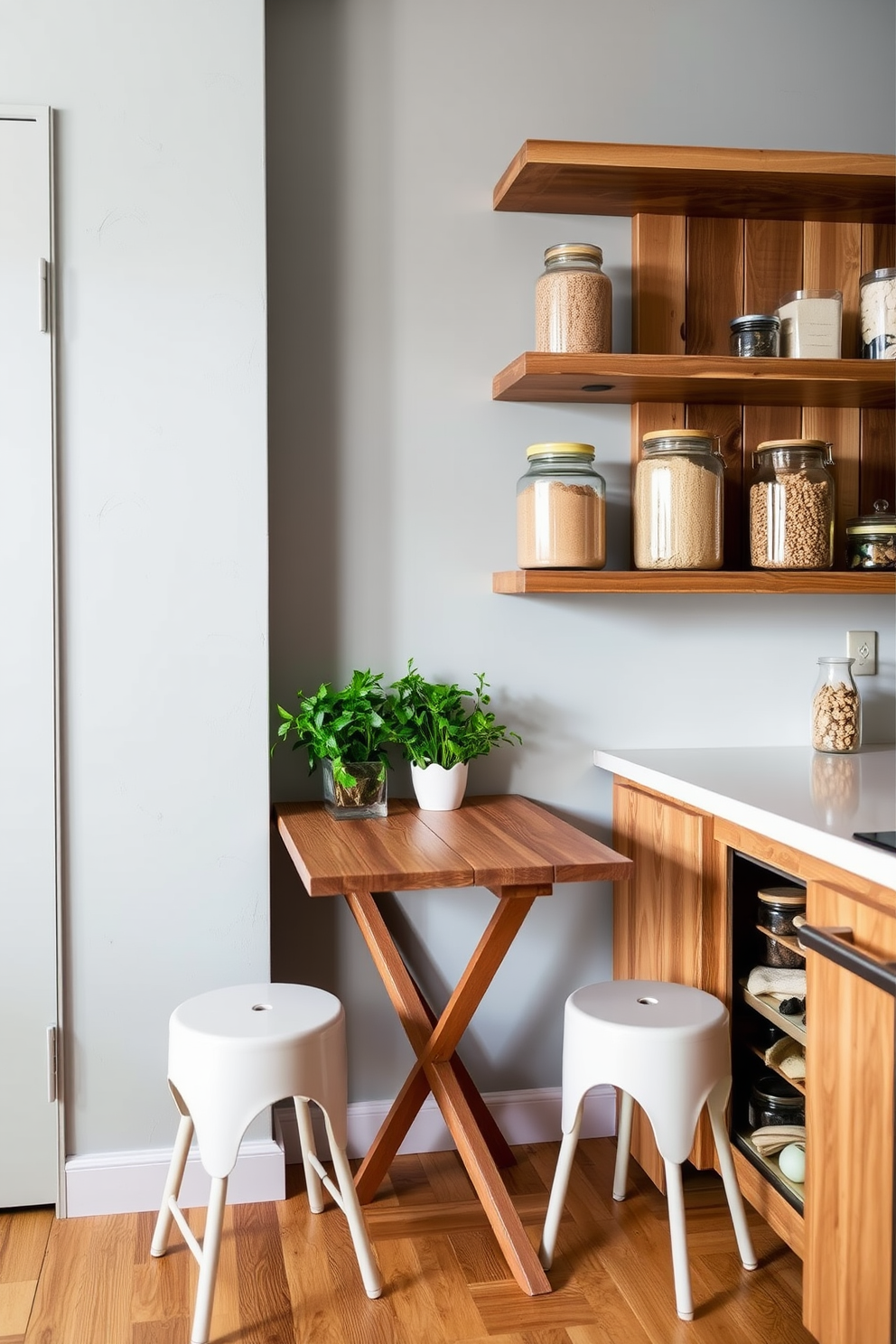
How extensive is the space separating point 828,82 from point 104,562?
1901 mm

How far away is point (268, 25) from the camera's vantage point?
236 cm

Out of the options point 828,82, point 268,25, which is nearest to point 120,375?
point 268,25

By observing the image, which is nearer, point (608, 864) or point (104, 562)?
point (608, 864)

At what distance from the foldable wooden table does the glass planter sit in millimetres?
29

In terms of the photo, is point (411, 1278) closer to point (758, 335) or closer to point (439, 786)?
point (439, 786)

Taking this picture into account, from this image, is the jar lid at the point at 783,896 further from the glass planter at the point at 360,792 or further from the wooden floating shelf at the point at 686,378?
the wooden floating shelf at the point at 686,378

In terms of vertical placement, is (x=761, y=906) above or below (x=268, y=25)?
below

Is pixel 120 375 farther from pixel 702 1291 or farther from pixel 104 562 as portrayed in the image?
pixel 702 1291

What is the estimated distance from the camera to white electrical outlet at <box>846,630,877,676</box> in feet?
8.62

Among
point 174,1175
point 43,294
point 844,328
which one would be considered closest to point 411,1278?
point 174,1175

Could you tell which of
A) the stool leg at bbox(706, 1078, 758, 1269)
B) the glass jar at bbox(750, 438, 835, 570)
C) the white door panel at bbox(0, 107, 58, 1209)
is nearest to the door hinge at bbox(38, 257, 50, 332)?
the white door panel at bbox(0, 107, 58, 1209)

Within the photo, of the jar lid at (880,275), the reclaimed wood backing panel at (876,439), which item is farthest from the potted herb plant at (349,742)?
the jar lid at (880,275)

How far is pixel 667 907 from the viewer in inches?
87.7

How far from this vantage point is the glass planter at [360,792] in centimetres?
224
